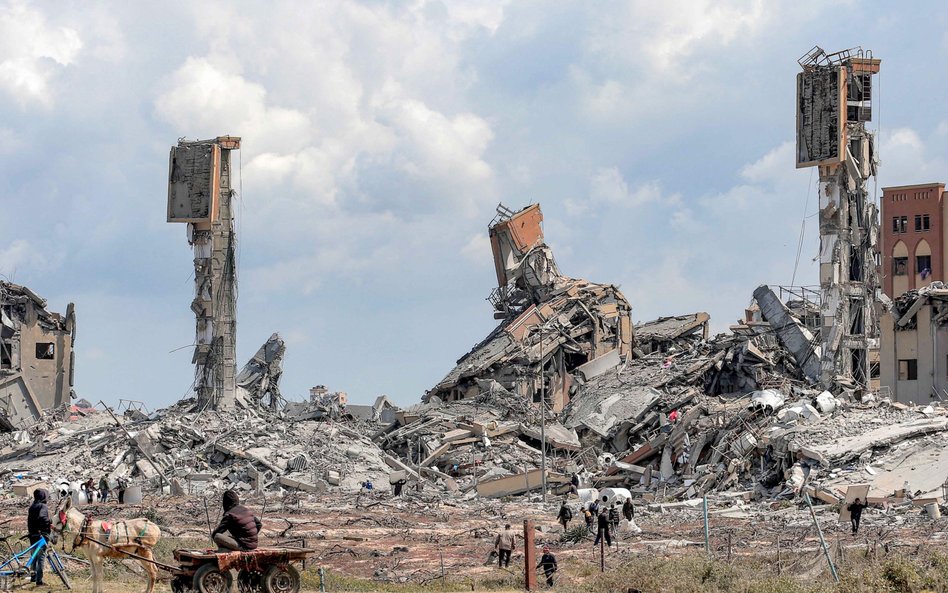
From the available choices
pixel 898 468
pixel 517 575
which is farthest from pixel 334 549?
pixel 898 468

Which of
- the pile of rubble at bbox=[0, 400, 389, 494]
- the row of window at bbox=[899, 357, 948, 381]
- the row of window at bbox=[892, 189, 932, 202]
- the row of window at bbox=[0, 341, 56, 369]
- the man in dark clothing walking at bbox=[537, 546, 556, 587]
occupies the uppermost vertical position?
the row of window at bbox=[892, 189, 932, 202]

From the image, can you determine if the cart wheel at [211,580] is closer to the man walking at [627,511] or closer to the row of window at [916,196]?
the man walking at [627,511]

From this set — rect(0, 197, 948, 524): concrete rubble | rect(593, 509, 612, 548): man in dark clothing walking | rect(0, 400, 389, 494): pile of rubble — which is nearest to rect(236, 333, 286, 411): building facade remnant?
rect(0, 197, 948, 524): concrete rubble

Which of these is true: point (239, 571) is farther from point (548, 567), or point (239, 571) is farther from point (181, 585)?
point (548, 567)

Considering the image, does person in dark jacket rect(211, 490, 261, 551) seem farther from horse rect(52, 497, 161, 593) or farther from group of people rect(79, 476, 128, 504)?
group of people rect(79, 476, 128, 504)

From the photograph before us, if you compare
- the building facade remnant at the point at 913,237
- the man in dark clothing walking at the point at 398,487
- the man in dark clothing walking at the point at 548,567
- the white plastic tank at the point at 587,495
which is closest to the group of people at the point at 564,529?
the man in dark clothing walking at the point at 548,567

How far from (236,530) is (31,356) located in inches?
1990

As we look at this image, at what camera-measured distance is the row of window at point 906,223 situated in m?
84.6

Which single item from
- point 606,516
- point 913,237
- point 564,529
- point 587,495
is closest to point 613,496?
point 564,529

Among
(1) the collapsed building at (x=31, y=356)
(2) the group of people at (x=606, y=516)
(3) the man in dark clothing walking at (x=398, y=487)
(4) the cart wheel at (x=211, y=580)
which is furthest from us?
(1) the collapsed building at (x=31, y=356)

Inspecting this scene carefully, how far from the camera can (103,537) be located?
1614cm

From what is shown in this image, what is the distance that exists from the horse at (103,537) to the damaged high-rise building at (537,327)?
134ft

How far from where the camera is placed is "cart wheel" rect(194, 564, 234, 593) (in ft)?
48.9

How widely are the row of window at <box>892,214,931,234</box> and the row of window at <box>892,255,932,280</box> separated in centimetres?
170
